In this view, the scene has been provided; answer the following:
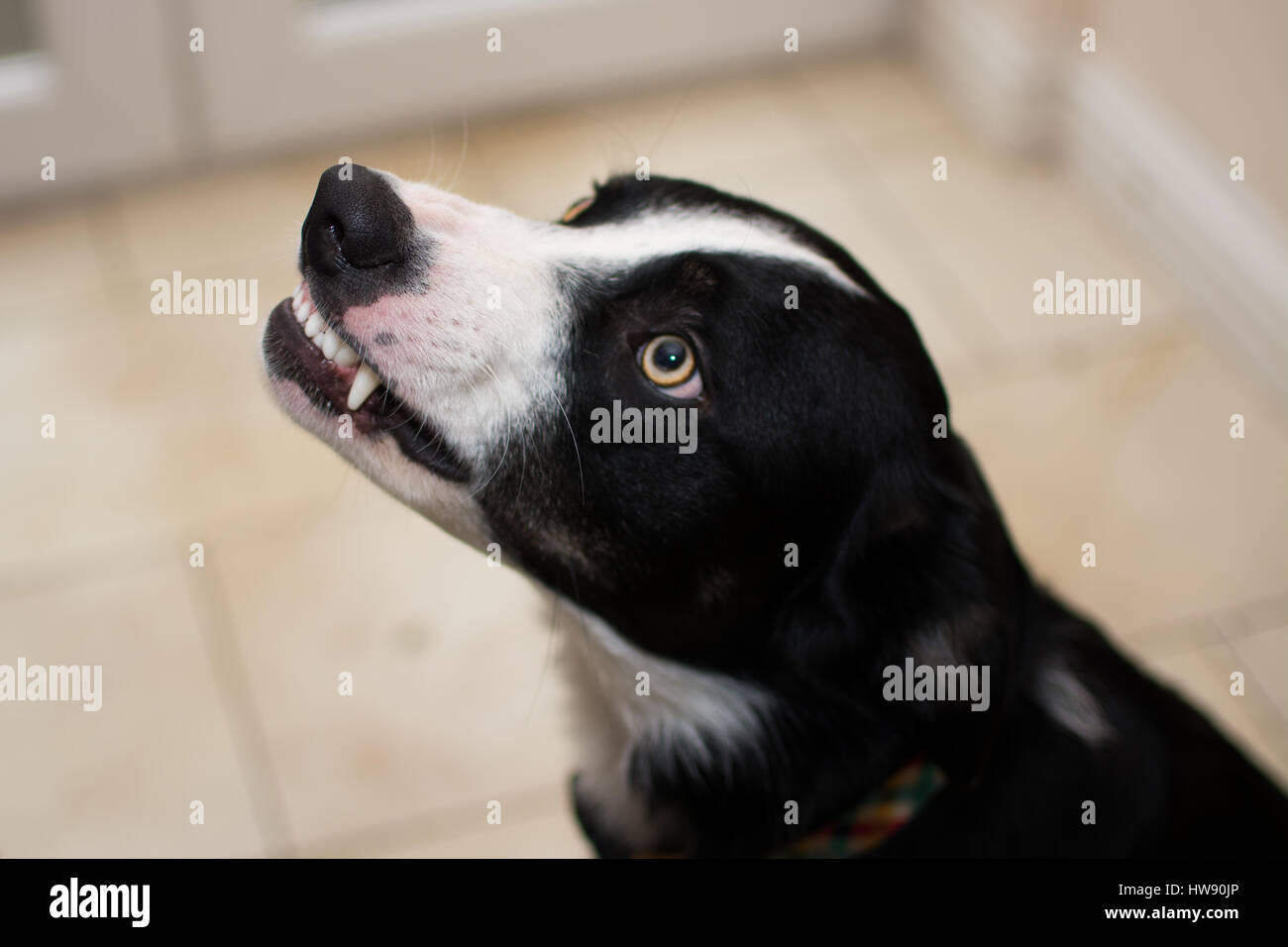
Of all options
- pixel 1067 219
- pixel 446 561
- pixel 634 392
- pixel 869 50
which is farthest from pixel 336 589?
pixel 869 50

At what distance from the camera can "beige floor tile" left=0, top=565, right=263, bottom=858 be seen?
261 cm

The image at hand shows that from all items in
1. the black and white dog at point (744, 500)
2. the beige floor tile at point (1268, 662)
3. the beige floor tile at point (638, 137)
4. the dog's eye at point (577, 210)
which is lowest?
the beige floor tile at point (1268, 662)

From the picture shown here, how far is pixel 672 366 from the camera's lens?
5.41 ft

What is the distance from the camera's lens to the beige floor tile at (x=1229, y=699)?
2830mm

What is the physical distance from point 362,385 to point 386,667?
142 centimetres

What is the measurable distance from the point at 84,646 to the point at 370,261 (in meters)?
1.75

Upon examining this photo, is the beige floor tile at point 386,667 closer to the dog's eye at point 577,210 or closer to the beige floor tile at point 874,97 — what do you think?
the dog's eye at point 577,210

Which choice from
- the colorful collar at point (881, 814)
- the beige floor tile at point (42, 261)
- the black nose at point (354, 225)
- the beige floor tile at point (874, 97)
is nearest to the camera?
the black nose at point (354, 225)

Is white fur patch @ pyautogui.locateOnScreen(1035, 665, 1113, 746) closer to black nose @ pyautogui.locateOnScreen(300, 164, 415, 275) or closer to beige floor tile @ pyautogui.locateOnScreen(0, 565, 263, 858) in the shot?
black nose @ pyautogui.locateOnScreen(300, 164, 415, 275)

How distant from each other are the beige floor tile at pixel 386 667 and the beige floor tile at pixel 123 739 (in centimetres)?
12

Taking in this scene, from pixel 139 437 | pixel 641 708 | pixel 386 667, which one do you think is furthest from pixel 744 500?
pixel 139 437

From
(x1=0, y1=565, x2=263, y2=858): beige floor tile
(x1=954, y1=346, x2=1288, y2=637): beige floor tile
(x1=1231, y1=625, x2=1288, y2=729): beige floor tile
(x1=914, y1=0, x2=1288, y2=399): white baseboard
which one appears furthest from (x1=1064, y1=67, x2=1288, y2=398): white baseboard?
(x1=0, y1=565, x2=263, y2=858): beige floor tile

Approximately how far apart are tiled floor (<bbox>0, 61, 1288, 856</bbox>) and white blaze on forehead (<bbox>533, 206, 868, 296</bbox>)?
620mm

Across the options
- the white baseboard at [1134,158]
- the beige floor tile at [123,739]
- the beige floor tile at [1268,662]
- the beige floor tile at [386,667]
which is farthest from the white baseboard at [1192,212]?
the beige floor tile at [123,739]
